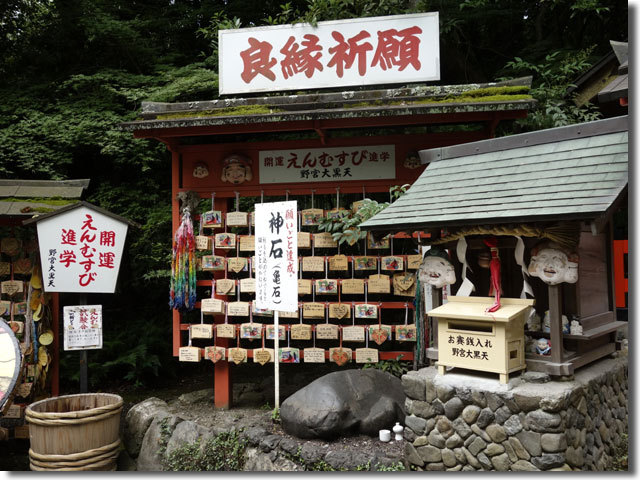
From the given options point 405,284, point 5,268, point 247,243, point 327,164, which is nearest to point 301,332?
point 247,243

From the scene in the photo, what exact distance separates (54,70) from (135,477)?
1002 centimetres

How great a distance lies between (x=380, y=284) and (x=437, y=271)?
1812 mm

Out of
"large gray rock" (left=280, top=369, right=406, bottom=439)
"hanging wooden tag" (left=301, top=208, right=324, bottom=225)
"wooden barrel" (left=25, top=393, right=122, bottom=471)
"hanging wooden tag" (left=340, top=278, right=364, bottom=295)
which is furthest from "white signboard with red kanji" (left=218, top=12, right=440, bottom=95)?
"wooden barrel" (left=25, top=393, right=122, bottom=471)

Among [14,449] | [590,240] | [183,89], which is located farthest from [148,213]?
[590,240]

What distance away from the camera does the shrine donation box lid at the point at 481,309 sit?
4.97 m

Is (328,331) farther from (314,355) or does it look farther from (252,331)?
(252,331)

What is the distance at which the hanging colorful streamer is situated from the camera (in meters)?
7.63

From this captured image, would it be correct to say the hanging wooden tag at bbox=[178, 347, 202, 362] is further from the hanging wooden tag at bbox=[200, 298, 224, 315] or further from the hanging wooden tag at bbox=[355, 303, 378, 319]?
the hanging wooden tag at bbox=[355, 303, 378, 319]

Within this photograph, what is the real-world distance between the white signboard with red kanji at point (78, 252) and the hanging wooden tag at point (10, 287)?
3.62ft

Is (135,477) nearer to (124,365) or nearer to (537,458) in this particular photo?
(537,458)

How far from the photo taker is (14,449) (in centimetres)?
722

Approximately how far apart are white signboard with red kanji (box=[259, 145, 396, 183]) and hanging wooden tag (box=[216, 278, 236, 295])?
1.58 meters

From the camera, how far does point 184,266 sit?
7633 millimetres

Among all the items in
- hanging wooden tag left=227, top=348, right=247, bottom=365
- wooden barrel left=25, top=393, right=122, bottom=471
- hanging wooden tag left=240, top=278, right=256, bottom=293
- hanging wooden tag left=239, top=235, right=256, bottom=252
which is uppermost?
hanging wooden tag left=239, top=235, right=256, bottom=252
